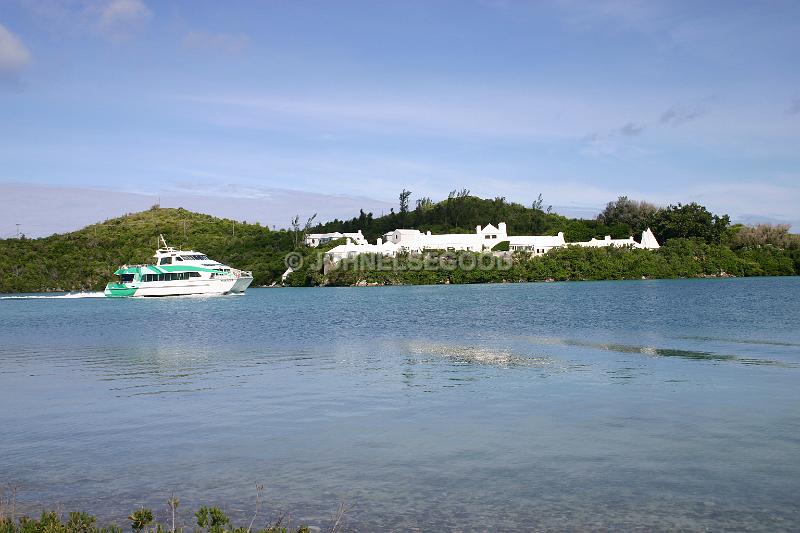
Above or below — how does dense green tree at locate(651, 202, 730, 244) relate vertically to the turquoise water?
above

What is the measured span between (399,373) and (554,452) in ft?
36.0

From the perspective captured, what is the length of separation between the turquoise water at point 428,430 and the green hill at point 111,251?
110730mm

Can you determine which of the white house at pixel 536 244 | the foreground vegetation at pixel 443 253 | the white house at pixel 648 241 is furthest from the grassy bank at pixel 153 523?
the white house at pixel 648 241

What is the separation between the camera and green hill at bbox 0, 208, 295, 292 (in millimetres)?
137375

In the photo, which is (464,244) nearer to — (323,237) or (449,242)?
(449,242)

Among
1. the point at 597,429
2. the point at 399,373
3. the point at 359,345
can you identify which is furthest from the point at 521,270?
the point at 597,429

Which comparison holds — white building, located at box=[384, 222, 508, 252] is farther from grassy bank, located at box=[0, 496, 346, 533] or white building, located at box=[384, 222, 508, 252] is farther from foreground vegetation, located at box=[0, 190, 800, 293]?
grassy bank, located at box=[0, 496, 346, 533]

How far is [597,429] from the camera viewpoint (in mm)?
15320

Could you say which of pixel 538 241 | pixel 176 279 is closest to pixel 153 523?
pixel 176 279

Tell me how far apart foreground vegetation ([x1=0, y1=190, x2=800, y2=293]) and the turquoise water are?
93.0 m

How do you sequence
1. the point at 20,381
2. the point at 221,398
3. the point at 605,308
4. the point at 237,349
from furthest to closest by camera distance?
the point at 605,308
the point at 237,349
the point at 20,381
the point at 221,398

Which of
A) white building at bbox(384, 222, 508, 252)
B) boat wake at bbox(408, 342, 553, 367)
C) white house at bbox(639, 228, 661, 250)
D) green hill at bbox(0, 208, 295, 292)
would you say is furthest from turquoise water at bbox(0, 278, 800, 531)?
green hill at bbox(0, 208, 295, 292)

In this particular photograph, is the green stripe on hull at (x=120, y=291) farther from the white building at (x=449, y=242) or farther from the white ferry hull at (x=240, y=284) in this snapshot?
the white building at (x=449, y=242)

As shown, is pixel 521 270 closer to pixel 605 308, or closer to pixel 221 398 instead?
pixel 605 308
